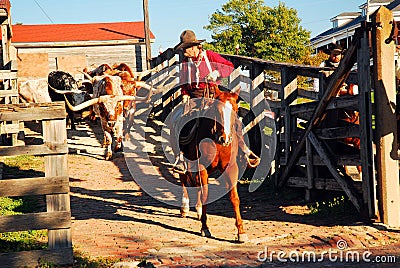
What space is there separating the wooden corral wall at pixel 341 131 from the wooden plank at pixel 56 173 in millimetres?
3971

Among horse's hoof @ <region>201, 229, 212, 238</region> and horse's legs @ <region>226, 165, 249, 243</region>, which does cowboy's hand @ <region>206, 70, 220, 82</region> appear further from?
horse's hoof @ <region>201, 229, 212, 238</region>

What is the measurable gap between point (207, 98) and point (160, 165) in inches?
241

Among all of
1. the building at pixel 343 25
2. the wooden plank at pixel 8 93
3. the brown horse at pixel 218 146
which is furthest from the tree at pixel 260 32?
the brown horse at pixel 218 146

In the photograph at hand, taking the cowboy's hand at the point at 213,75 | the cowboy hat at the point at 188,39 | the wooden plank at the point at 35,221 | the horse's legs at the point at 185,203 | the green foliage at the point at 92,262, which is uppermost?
the cowboy hat at the point at 188,39

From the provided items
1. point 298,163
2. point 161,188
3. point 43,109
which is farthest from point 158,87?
point 43,109

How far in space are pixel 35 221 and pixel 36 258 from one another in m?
0.39

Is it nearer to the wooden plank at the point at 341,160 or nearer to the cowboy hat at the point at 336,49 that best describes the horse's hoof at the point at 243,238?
the wooden plank at the point at 341,160

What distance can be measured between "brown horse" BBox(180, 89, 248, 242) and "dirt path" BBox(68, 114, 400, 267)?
20.2 inches

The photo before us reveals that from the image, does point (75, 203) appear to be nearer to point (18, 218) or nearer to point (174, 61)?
point (18, 218)

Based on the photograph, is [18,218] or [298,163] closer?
[18,218]

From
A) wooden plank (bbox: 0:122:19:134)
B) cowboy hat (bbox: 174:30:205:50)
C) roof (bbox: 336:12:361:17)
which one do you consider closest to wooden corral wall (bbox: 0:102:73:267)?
cowboy hat (bbox: 174:30:205:50)

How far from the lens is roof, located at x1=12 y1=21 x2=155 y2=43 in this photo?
116 ft

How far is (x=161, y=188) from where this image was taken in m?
12.4

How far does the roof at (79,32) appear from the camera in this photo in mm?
35500
